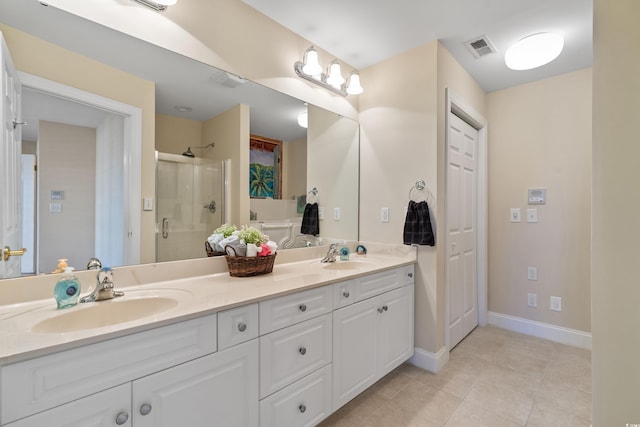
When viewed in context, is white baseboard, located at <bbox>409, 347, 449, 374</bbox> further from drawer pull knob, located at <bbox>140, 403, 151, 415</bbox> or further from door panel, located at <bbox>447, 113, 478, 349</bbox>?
drawer pull knob, located at <bbox>140, 403, 151, 415</bbox>

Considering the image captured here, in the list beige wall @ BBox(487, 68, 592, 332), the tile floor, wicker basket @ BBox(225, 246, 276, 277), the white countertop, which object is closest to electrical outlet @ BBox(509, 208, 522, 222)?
beige wall @ BBox(487, 68, 592, 332)

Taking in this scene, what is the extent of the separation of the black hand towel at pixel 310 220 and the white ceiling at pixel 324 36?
1.84 ft

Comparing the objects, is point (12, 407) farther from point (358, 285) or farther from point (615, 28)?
point (615, 28)

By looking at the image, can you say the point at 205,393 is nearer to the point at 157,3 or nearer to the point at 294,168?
the point at 294,168

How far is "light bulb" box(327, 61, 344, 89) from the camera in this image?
219 cm

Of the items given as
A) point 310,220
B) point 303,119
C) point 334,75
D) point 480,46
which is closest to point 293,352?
point 310,220

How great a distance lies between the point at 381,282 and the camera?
1.86 metres

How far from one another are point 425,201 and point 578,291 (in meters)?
1.75

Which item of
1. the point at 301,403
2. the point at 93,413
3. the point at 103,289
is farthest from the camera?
the point at 301,403

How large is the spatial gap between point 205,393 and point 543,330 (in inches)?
121

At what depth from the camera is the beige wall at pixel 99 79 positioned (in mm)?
1111

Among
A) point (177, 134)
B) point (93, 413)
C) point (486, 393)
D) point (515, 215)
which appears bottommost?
point (486, 393)

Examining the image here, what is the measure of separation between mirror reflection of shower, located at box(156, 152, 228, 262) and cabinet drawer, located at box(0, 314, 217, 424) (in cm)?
62

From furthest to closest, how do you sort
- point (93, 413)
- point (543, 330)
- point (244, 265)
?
point (543, 330) → point (244, 265) → point (93, 413)
